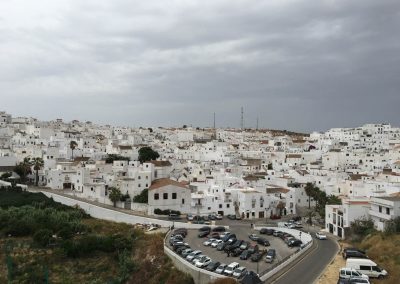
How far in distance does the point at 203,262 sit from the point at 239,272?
443cm

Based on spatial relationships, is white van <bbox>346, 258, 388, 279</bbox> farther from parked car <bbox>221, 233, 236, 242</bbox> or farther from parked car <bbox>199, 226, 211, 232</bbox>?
parked car <bbox>199, 226, 211, 232</bbox>

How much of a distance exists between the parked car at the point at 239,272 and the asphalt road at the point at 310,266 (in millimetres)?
1920

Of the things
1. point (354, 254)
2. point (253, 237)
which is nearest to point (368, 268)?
point (354, 254)

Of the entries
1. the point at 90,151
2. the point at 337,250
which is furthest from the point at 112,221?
the point at 90,151

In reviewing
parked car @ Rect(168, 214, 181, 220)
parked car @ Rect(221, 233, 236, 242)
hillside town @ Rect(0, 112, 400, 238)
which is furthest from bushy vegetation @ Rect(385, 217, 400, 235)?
parked car @ Rect(168, 214, 181, 220)

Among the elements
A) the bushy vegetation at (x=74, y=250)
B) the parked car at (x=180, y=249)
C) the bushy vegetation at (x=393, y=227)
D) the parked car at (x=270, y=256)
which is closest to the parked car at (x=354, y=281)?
the parked car at (x=270, y=256)

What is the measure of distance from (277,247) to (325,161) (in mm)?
56935

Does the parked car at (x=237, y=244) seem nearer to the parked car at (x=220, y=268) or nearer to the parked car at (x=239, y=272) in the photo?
the parked car at (x=220, y=268)

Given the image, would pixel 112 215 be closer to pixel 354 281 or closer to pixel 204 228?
pixel 204 228

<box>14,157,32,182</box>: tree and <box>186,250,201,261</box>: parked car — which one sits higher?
<box>14,157,32,182</box>: tree

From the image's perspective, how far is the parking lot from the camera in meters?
30.7

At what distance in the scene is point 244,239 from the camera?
3925 centimetres

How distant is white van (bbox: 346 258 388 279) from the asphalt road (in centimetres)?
212

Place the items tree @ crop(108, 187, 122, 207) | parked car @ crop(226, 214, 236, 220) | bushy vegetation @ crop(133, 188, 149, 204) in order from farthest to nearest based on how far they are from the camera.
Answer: tree @ crop(108, 187, 122, 207) < bushy vegetation @ crop(133, 188, 149, 204) < parked car @ crop(226, 214, 236, 220)
